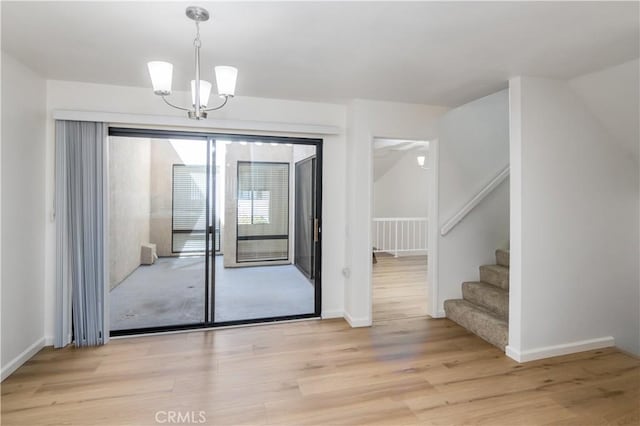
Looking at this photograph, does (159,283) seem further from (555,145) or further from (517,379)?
(555,145)

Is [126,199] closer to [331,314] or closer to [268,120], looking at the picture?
[268,120]

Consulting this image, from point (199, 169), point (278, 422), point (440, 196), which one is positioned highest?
point (199, 169)

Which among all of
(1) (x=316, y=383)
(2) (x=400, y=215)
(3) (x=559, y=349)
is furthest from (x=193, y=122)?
(2) (x=400, y=215)

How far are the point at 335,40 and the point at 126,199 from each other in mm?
2532

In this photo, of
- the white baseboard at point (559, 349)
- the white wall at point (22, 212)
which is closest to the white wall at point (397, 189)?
the white baseboard at point (559, 349)

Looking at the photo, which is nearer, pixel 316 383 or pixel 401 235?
pixel 316 383

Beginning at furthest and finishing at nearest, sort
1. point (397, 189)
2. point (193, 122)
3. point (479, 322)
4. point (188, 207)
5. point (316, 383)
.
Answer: point (397, 189) → point (188, 207) → point (479, 322) → point (193, 122) → point (316, 383)

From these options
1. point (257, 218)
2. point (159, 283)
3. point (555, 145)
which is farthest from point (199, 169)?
point (555, 145)

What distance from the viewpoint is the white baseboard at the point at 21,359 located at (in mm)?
2439

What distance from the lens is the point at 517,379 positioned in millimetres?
2498

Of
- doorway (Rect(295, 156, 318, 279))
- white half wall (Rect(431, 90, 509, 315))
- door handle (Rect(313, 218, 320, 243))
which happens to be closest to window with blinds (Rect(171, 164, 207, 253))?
doorway (Rect(295, 156, 318, 279))

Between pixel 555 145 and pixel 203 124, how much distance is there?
10.6 ft

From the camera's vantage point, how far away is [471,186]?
3.89 meters
